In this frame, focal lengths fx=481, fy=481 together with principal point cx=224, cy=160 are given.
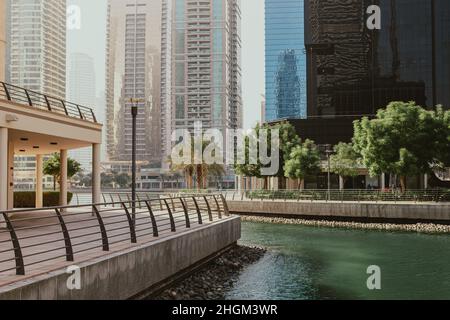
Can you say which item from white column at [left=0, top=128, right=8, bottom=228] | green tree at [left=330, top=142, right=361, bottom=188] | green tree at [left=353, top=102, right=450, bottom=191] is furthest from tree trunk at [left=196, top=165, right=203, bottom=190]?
white column at [left=0, top=128, right=8, bottom=228]

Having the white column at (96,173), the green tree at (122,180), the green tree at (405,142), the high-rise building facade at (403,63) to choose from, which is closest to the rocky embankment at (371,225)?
the green tree at (405,142)

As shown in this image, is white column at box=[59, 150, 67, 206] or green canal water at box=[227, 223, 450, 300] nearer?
green canal water at box=[227, 223, 450, 300]

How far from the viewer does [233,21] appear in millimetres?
185500

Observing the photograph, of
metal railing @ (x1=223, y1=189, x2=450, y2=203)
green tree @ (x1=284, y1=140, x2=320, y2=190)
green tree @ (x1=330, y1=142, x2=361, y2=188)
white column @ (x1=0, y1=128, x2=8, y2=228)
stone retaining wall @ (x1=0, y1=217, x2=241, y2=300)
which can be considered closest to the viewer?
stone retaining wall @ (x1=0, y1=217, x2=241, y2=300)

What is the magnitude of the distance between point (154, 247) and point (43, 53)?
485 feet

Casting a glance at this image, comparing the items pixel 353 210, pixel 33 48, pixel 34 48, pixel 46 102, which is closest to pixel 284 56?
pixel 34 48

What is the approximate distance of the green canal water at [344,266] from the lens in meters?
15.0

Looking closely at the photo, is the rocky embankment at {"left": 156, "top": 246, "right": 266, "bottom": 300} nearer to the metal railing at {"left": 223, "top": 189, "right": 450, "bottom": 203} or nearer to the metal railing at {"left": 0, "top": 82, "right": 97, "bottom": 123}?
the metal railing at {"left": 0, "top": 82, "right": 97, "bottom": 123}

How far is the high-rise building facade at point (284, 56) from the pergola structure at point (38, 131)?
111 m

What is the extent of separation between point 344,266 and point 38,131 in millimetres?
13278

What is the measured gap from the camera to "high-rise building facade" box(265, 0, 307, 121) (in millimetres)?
136125

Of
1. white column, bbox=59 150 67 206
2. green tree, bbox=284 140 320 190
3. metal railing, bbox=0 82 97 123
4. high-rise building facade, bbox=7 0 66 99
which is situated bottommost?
white column, bbox=59 150 67 206

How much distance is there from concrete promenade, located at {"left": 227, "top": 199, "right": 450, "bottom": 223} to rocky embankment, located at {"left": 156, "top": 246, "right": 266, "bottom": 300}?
49.3 ft

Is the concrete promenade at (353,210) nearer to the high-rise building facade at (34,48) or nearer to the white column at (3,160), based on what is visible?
the white column at (3,160)
